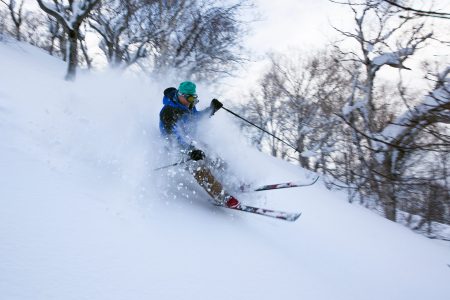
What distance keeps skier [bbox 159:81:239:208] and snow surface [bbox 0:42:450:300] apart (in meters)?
0.25

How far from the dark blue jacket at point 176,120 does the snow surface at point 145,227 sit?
37 centimetres

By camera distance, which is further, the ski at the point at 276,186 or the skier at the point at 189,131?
the ski at the point at 276,186

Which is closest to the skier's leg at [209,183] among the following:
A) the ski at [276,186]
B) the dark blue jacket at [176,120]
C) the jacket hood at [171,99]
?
the dark blue jacket at [176,120]

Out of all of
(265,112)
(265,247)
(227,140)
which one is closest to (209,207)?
(265,247)

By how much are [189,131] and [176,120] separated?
0.43 metres

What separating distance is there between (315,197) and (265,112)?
72.0 feet

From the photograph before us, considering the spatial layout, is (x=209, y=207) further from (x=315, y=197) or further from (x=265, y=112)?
(x=265, y=112)

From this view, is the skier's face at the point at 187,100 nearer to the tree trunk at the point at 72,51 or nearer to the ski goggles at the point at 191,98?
the ski goggles at the point at 191,98

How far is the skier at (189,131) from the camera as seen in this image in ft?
14.9

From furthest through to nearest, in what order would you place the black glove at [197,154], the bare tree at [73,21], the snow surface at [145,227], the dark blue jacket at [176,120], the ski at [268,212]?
the bare tree at [73,21] → the dark blue jacket at [176,120] → the ski at [268,212] → the black glove at [197,154] → the snow surface at [145,227]

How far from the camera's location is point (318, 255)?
14.0 ft

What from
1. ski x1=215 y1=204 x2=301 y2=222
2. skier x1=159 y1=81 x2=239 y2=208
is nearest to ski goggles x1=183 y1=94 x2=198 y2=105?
skier x1=159 y1=81 x2=239 y2=208

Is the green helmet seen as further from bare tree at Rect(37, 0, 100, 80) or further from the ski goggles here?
bare tree at Rect(37, 0, 100, 80)

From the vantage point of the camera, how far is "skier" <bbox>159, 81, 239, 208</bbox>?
4.53 meters
